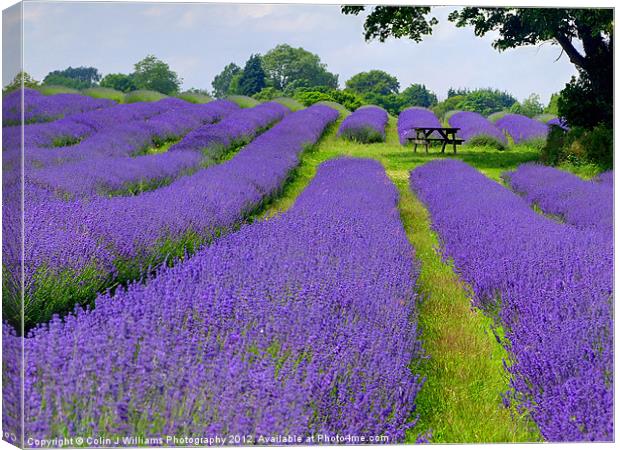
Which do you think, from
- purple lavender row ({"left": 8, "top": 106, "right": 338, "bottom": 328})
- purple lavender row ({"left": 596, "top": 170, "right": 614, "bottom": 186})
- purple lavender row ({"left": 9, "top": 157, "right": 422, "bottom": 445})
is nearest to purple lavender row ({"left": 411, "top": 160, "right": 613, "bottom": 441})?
purple lavender row ({"left": 596, "top": 170, "right": 614, "bottom": 186})

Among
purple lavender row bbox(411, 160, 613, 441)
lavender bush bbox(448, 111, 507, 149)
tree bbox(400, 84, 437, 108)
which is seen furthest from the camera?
lavender bush bbox(448, 111, 507, 149)

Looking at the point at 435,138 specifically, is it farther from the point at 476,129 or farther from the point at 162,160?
the point at 162,160

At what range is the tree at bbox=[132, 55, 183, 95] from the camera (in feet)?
Answer: 12.0

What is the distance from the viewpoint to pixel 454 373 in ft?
11.4

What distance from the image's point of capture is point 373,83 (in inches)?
158

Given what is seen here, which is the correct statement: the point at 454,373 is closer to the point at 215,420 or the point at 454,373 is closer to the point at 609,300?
the point at 609,300

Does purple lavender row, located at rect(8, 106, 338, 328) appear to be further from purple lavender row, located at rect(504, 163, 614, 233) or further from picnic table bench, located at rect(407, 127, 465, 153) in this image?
purple lavender row, located at rect(504, 163, 614, 233)

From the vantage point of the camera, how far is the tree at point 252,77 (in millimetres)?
3793

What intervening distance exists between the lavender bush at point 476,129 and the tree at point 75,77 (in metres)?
2.18

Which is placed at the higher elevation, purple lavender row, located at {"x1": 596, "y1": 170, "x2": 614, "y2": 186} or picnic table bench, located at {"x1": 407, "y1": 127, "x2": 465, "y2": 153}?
picnic table bench, located at {"x1": 407, "y1": 127, "x2": 465, "y2": 153}

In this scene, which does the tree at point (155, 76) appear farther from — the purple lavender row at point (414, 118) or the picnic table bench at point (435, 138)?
the picnic table bench at point (435, 138)

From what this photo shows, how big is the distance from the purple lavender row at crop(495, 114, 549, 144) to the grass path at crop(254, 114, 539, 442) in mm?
221

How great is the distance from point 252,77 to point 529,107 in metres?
1.58

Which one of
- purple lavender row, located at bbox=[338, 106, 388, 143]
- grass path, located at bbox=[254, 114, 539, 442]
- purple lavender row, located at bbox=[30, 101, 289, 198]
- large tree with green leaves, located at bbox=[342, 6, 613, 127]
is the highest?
large tree with green leaves, located at bbox=[342, 6, 613, 127]
